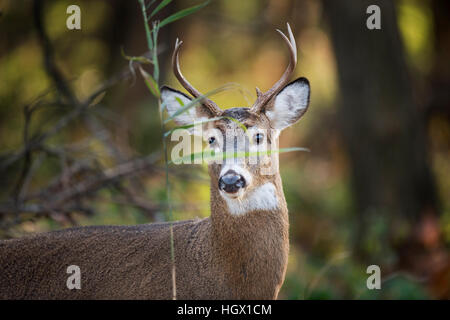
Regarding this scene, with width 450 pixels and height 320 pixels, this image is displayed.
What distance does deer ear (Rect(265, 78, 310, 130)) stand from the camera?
15.4 feet

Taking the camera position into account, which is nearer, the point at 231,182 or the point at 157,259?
the point at 231,182

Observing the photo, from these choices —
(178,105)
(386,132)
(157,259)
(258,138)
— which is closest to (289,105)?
(258,138)

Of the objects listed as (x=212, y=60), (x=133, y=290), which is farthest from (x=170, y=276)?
(x=212, y=60)

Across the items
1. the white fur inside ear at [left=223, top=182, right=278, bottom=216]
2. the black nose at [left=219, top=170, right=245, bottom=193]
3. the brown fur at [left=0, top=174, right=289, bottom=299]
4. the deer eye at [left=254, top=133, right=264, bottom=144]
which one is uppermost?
the deer eye at [left=254, top=133, right=264, bottom=144]

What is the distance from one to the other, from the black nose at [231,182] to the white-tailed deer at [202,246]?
0.16ft

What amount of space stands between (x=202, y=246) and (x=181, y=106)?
47.0 inches

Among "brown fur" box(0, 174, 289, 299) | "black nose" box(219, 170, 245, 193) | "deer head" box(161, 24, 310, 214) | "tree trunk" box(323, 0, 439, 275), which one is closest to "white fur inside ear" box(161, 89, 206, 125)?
"deer head" box(161, 24, 310, 214)

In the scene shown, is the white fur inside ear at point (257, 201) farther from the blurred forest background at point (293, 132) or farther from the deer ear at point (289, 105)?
the blurred forest background at point (293, 132)

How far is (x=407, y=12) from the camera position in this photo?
50.3 ft

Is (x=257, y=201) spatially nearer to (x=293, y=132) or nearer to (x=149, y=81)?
(x=149, y=81)

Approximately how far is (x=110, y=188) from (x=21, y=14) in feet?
21.2

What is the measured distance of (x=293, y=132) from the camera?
15.7 m

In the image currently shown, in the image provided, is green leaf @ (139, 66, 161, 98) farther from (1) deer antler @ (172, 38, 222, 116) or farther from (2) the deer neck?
(2) the deer neck

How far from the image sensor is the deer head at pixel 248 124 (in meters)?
4.14
